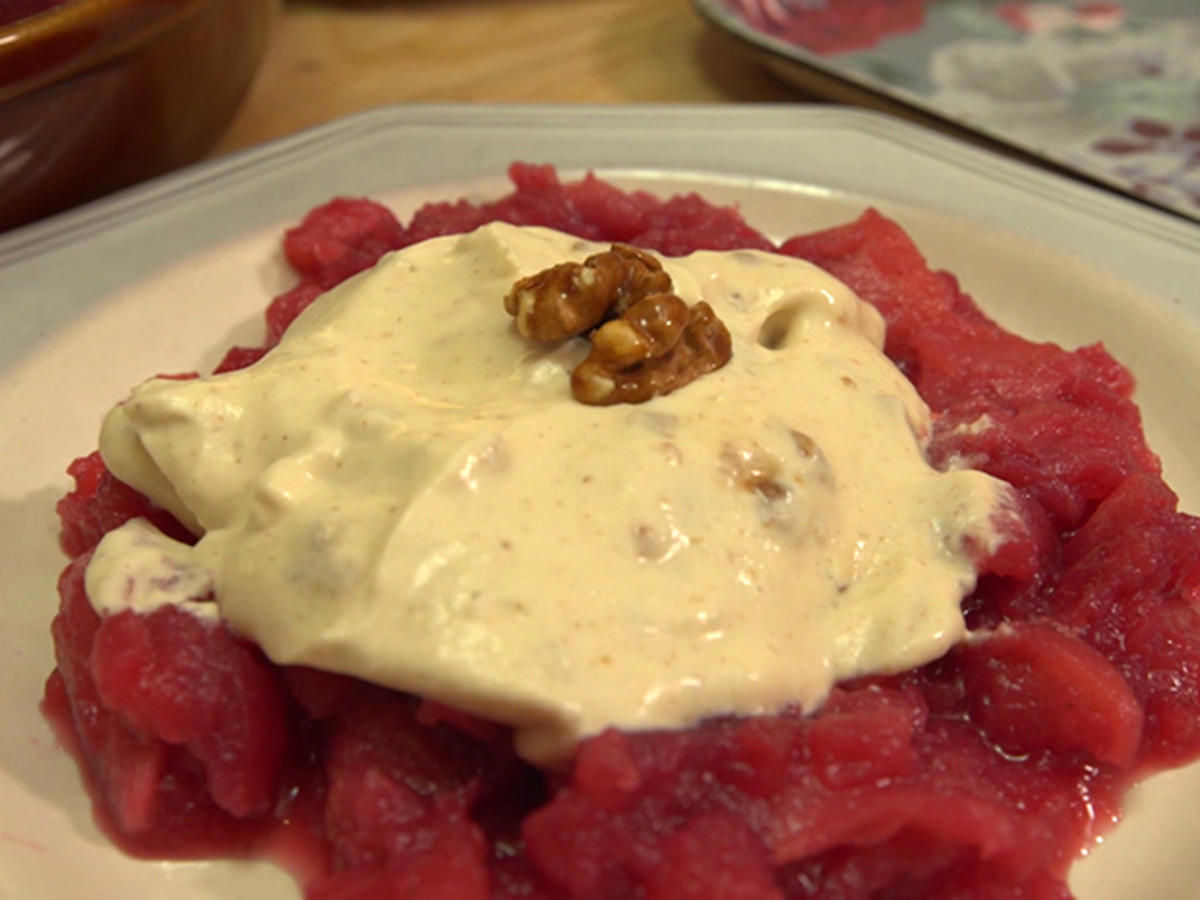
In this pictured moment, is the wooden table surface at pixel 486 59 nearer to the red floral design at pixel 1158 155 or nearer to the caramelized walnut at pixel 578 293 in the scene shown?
the red floral design at pixel 1158 155

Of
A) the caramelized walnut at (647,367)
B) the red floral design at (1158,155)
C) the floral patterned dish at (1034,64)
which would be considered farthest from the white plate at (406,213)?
the caramelized walnut at (647,367)

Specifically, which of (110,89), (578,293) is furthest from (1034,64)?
(110,89)

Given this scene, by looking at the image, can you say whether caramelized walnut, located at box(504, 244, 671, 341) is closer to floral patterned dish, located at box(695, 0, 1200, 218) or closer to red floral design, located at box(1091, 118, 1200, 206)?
floral patterned dish, located at box(695, 0, 1200, 218)

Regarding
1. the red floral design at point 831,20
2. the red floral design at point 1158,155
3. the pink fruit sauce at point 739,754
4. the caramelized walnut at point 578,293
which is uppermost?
the caramelized walnut at point 578,293

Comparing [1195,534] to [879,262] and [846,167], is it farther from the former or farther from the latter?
[846,167]

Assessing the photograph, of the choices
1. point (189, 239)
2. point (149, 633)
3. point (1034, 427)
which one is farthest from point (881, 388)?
point (189, 239)

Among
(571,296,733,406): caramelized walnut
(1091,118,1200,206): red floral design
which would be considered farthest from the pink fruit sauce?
(1091,118,1200,206): red floral design

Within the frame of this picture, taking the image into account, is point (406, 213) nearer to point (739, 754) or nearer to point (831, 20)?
point (739, 754)
